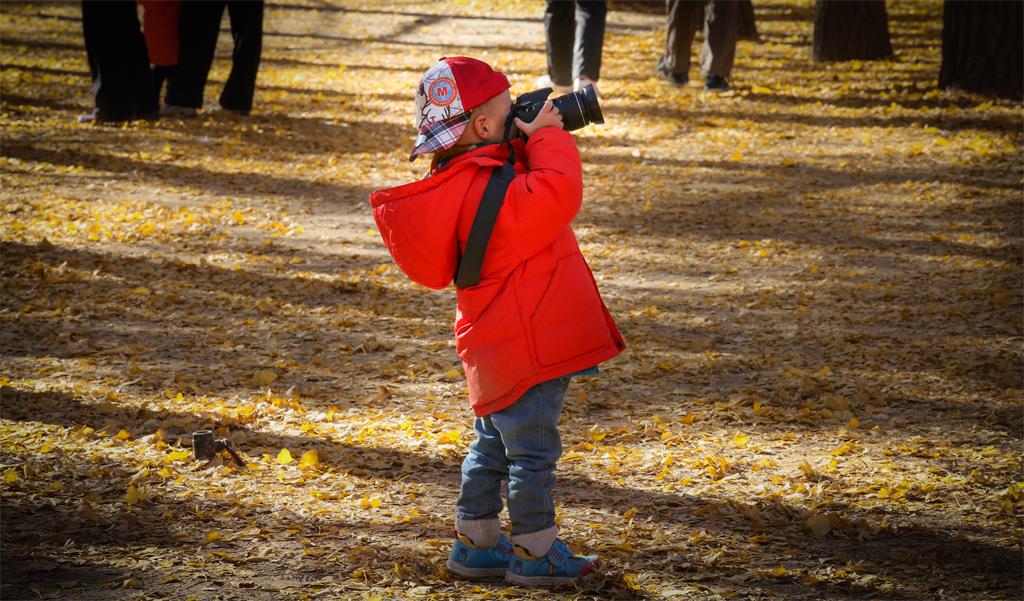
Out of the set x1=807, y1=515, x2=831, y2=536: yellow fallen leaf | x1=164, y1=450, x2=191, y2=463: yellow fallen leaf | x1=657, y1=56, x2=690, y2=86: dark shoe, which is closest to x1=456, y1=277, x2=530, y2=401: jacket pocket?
x1=807, y1=515, x2=831, y2=536: yellow fallen leaf

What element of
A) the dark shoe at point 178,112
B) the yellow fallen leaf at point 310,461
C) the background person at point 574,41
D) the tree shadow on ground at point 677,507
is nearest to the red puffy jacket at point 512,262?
the tree shadow on ground at point 677,507

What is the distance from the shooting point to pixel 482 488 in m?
3.24

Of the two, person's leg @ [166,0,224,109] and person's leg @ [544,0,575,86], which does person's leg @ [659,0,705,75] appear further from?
person's leg @ [166,0,224,109]

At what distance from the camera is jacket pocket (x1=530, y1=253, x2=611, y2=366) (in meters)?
2.98

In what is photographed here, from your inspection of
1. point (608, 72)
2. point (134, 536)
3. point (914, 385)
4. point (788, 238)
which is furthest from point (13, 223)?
point (608, 72)

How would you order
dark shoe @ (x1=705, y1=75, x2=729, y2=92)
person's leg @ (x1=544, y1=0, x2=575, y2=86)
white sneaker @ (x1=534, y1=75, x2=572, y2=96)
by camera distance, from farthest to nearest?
dark shoe @ (x1=705, y1=75, x2=729, y2=92)
white sneaker @ (x1=534, y1=75, x2=572, y2=96)
person's leg @ (x1=544, y1=0, x2=575, y2=86)

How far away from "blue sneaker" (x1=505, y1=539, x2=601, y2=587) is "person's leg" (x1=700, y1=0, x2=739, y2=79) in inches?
346

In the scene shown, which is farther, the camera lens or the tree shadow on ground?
the tree shadow on ground

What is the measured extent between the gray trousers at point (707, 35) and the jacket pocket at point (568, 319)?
8.60 metres

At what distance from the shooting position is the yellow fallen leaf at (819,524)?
11.5ft

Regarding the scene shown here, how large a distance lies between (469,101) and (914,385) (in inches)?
110

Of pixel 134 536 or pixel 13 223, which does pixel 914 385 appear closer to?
pixel 134 536

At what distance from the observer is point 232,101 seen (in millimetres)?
10773

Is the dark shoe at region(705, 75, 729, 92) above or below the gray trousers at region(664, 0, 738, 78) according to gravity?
below
